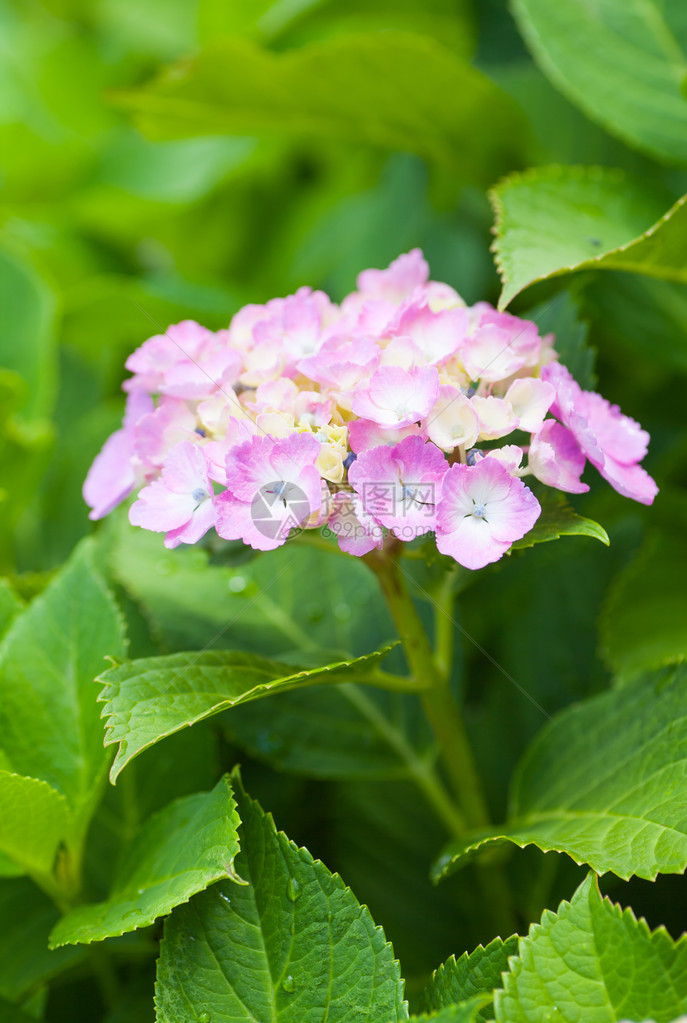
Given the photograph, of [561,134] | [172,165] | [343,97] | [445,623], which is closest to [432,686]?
[445,623]

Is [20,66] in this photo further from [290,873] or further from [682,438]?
[290,873]

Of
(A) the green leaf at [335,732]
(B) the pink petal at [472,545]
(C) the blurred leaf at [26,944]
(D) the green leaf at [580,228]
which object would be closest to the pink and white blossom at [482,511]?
(B) the pink petal at [472,545]

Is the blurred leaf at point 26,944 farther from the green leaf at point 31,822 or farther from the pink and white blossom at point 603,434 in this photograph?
the pink and white blossom at point 603,434

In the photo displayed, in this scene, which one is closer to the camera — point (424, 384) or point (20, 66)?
point (424, 384)

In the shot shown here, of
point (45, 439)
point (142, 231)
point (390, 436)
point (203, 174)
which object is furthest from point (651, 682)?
point (142, 231)

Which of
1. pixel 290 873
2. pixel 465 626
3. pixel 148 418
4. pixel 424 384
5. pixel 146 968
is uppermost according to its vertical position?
pixel 424 384

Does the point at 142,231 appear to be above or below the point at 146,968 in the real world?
above

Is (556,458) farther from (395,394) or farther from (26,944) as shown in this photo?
(26,944)

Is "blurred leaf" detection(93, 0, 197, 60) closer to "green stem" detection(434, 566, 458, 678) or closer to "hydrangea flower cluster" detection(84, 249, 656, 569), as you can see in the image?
"hydrangea flower cluster" detection(84, 249, 656, 569)
